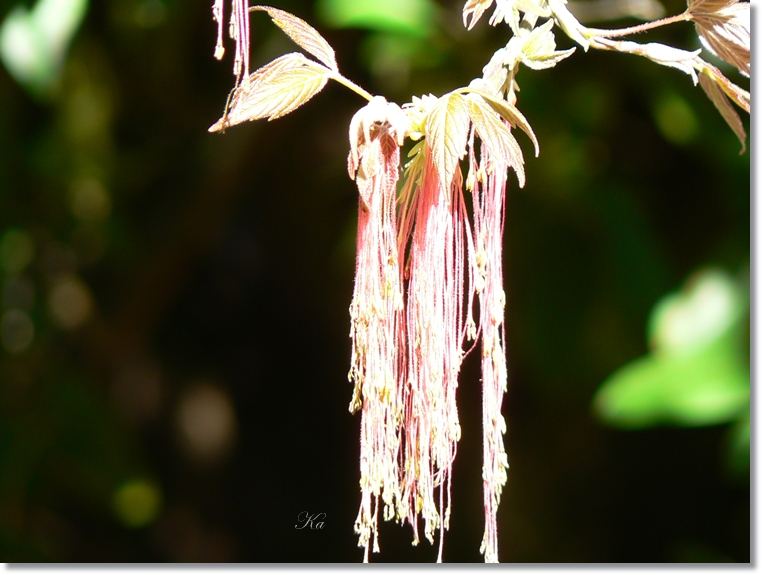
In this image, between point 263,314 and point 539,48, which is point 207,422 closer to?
point 263,314

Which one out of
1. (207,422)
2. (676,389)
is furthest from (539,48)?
(207,422)

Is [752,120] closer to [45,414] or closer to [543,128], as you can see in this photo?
[543,128]

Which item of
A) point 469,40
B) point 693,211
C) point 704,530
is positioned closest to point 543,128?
point 469,40

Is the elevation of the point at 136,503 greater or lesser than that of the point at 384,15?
lesser

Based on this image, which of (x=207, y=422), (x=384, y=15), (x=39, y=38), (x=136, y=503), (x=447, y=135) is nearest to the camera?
(x=447, y=135)

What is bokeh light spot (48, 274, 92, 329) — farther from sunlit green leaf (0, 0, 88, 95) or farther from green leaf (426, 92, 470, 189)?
green leaf (426, 92, 470, 189)

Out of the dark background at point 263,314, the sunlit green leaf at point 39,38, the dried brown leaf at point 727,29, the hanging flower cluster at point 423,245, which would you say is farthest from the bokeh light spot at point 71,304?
the dried brown leaf at point 727,29
